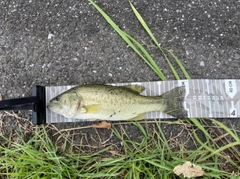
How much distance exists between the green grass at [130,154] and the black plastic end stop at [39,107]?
0.48ft

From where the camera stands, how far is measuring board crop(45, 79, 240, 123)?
3.09 m

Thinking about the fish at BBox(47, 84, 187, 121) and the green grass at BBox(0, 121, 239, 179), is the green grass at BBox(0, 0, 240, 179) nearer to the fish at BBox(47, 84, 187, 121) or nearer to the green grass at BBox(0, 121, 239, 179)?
the green grass at BBox(0, 121, 239, 179)

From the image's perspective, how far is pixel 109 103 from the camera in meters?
2.97

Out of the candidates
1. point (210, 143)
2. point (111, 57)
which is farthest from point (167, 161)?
point (111, 57)

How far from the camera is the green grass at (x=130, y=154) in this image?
117 inches

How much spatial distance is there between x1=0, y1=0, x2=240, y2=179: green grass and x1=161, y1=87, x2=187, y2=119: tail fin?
116mm

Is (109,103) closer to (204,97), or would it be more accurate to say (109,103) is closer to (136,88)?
(136,88)

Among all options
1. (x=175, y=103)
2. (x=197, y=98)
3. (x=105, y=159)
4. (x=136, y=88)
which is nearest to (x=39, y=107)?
(x=105, y=159)

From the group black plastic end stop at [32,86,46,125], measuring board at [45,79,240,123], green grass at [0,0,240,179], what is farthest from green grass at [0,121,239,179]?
measuring board at [45,79,240,123]

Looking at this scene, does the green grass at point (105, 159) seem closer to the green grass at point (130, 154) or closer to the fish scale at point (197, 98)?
the green grass at point (130, 154)

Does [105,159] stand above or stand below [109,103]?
below

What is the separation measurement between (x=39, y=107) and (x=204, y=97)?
170 centimetres

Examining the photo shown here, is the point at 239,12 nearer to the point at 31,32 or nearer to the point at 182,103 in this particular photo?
the point at 182,103

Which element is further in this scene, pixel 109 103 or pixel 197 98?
pixel 197 98
